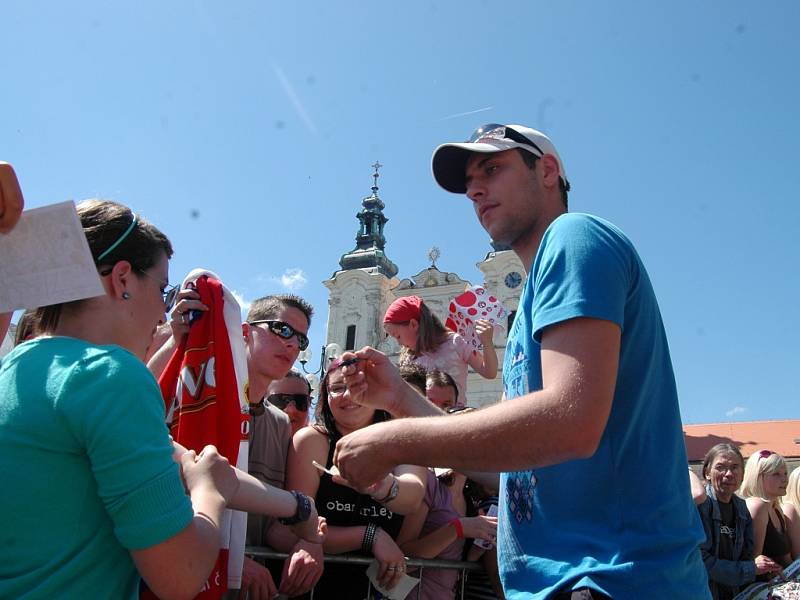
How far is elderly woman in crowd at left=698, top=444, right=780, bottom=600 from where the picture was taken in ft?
16.7

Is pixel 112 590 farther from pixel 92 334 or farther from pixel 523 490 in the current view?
pixel 523 490

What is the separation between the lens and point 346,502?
137 inches

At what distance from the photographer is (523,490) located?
174 cm

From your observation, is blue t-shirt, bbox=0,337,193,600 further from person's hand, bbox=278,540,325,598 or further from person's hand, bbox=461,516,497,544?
person's hand, bbox=461,516,497,544

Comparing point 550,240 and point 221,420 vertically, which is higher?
point 550,240

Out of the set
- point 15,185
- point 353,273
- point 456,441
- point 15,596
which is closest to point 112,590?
point 15,596

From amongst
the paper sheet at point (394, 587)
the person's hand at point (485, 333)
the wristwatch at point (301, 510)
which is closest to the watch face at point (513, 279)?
the person's hand at point (485, 333)

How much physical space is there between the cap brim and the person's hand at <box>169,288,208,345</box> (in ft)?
3.94

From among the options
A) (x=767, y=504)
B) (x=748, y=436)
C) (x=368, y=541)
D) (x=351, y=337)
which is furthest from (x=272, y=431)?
(x=351, y=337)

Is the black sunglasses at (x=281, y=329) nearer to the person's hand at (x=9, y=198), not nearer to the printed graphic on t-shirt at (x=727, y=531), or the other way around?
the person's hand at (x=9, y=198)

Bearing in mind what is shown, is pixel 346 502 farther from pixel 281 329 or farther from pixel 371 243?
pixel 371 243

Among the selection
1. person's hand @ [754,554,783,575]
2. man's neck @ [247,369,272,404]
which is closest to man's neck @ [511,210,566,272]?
man's neck @ [247,369,272,404]

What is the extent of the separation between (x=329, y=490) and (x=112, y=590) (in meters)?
2.03

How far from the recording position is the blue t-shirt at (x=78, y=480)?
1440mm
